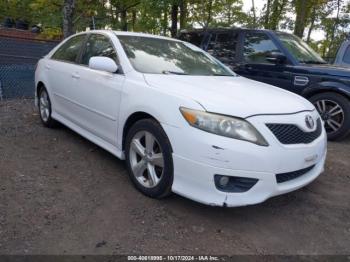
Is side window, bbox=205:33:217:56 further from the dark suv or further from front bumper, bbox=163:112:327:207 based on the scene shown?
front bumper, bbox=163:112:327:207

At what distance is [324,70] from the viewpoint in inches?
233

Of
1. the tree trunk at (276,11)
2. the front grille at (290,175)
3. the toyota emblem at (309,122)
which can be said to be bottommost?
the front grille at (290,175)

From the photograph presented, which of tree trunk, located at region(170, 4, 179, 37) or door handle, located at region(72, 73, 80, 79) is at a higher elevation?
tree trunk, located at region(170, 4, 179, 37)

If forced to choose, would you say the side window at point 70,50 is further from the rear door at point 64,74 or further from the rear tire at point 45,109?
the rear tire at point 45,109

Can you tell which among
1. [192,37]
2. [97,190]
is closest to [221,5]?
[192,37]

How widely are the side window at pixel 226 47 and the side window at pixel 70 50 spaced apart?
9.99ft

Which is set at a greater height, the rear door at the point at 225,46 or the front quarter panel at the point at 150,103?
the rear door at the point at 225,46

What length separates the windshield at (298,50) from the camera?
6.47 m

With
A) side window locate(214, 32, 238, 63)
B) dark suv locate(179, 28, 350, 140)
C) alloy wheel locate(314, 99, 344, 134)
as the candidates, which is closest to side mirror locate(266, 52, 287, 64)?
dark suv locate(179, 28, 350, 140)

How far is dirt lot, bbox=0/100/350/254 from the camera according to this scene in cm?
276

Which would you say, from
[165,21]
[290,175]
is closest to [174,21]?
[165,21]

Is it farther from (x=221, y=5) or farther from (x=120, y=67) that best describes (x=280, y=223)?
(x=221, y=5)

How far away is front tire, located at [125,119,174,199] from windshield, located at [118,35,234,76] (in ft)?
2.36

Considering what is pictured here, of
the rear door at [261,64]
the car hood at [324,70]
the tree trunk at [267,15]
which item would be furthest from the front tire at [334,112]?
the tree trunk at [267,15]
